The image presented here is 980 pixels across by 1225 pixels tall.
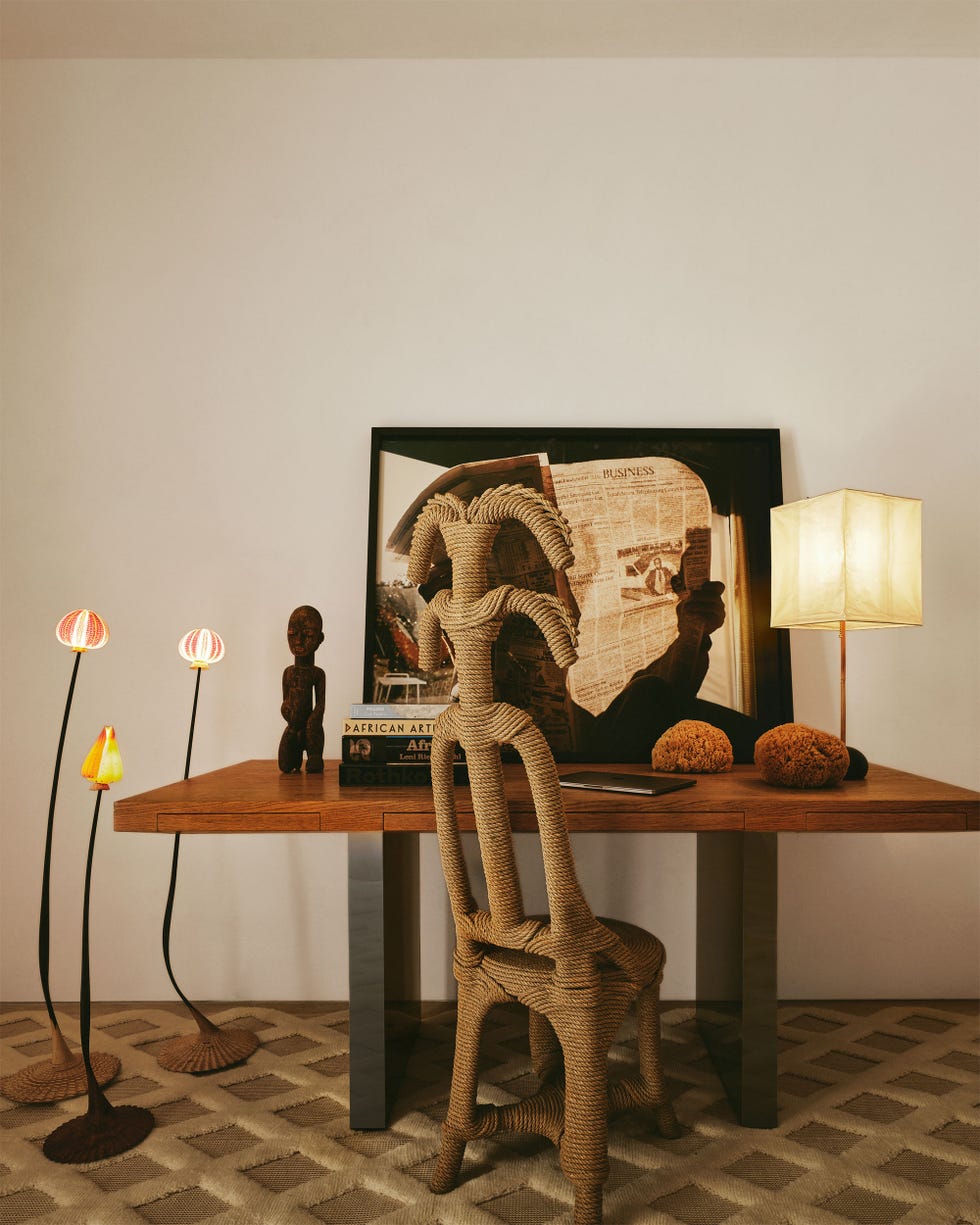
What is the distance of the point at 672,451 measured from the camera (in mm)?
2449

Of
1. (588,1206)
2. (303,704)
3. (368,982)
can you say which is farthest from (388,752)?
(588,1206)

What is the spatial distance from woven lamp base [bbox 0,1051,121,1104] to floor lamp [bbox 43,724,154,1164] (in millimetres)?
129

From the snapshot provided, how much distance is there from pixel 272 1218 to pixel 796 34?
317 cm

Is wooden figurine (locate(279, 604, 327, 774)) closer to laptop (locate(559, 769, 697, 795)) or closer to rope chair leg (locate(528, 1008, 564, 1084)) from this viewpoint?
laptop (locate(559, 769, 697, 795))

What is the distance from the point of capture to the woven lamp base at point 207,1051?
2.02 m

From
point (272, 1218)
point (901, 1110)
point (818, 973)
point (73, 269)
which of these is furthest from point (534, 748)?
point (73, 269)

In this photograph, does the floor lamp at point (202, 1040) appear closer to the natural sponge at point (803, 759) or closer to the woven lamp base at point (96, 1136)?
the woven lamp base at point (96, 1136)

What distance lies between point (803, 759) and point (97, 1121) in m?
1.64

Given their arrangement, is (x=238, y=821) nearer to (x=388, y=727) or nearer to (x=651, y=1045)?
(x=388, y=727)

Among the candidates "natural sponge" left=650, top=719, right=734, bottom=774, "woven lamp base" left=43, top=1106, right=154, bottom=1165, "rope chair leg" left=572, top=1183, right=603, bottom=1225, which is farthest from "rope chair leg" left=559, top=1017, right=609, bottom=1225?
"woven lamp base" left=43, top=1106, right=154, bottom=1165

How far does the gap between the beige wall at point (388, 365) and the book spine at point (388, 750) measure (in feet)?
1.94

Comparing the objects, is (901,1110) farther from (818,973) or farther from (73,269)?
(73,269)

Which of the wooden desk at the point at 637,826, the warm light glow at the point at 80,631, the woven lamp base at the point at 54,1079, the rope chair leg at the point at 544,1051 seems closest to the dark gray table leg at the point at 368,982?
the wooden desk at the point at 637,826

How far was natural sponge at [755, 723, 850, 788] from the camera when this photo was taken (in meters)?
1.76
